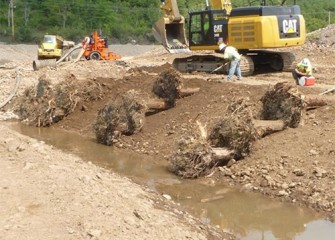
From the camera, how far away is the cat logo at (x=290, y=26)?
1725 centimetres

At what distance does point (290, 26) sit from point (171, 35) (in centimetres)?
435

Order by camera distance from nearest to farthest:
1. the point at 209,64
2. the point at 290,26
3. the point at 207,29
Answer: the point at 290,26 < the point at 207,29 < the point at 209,64

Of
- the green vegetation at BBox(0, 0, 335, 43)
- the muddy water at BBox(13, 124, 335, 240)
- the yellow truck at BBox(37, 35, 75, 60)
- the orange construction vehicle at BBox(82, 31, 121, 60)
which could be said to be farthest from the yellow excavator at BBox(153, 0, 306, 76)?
the green vegetation at BBox(0, 0, 335, 43)

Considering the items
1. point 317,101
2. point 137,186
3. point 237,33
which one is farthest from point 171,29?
point 137,186

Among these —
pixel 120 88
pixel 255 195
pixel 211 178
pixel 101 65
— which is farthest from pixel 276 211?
pixel 101 65

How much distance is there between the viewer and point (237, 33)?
17.8m

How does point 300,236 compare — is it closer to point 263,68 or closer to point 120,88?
point 120,88

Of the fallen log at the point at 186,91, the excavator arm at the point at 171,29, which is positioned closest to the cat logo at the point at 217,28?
the excavator arm at the point at 171,29

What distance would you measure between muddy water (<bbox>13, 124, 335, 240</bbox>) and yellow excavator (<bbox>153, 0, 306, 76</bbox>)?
272 inches

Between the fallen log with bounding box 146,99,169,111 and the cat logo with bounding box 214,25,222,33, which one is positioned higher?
the cat logo with bounding box 214,25,222,33

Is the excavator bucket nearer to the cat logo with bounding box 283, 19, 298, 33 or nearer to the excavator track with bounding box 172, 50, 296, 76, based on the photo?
the excavator track with bounding box 172, 50, 296, 76

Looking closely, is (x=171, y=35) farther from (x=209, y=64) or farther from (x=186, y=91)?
(x=186, y=91)

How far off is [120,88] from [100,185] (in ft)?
30.1

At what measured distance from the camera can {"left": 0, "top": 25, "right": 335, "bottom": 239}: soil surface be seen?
655 cm
